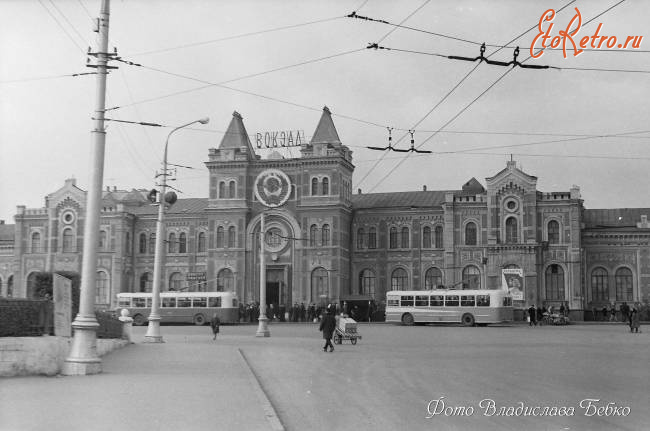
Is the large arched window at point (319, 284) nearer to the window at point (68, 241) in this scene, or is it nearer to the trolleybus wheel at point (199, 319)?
the trolleybus wheel at point (199, 319)

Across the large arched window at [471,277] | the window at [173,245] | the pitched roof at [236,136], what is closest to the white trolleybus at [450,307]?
the large arched window at [471,277]

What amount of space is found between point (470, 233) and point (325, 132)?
14353mm

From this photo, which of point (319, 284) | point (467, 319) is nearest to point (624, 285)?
point (467, 319)

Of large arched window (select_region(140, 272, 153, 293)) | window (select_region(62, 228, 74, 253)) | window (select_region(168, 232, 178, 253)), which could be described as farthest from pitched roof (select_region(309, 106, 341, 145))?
window (select_region(62, 228, 74, 253))

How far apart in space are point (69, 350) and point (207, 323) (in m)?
41.2

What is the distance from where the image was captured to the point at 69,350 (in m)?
18.0

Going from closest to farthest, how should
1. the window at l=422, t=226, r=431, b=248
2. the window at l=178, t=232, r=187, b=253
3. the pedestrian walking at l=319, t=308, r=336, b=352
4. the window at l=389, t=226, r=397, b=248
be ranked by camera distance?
the pedestrian walking at l=319, t=308, r=336, b=352, the window at l=422, t=226, r=431, b=248, the window at l=389, t=226, r=397, b=248, the window at l=178, t=232, r=187, b=253

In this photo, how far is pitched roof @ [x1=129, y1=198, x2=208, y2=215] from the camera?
73.6 m

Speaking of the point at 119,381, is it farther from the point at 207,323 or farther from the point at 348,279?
the point at 348,279

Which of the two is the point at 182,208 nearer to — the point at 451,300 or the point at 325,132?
the point at 325,132

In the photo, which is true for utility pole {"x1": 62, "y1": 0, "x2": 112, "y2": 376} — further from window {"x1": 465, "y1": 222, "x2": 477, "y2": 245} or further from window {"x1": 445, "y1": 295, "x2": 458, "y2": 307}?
window {"x1": 465, "y1": 222, "x2": 477, "y2": 245}

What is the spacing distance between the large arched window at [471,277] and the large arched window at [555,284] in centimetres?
521

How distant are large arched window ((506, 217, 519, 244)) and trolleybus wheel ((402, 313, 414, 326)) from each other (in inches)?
499

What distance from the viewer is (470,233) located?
64375mm
